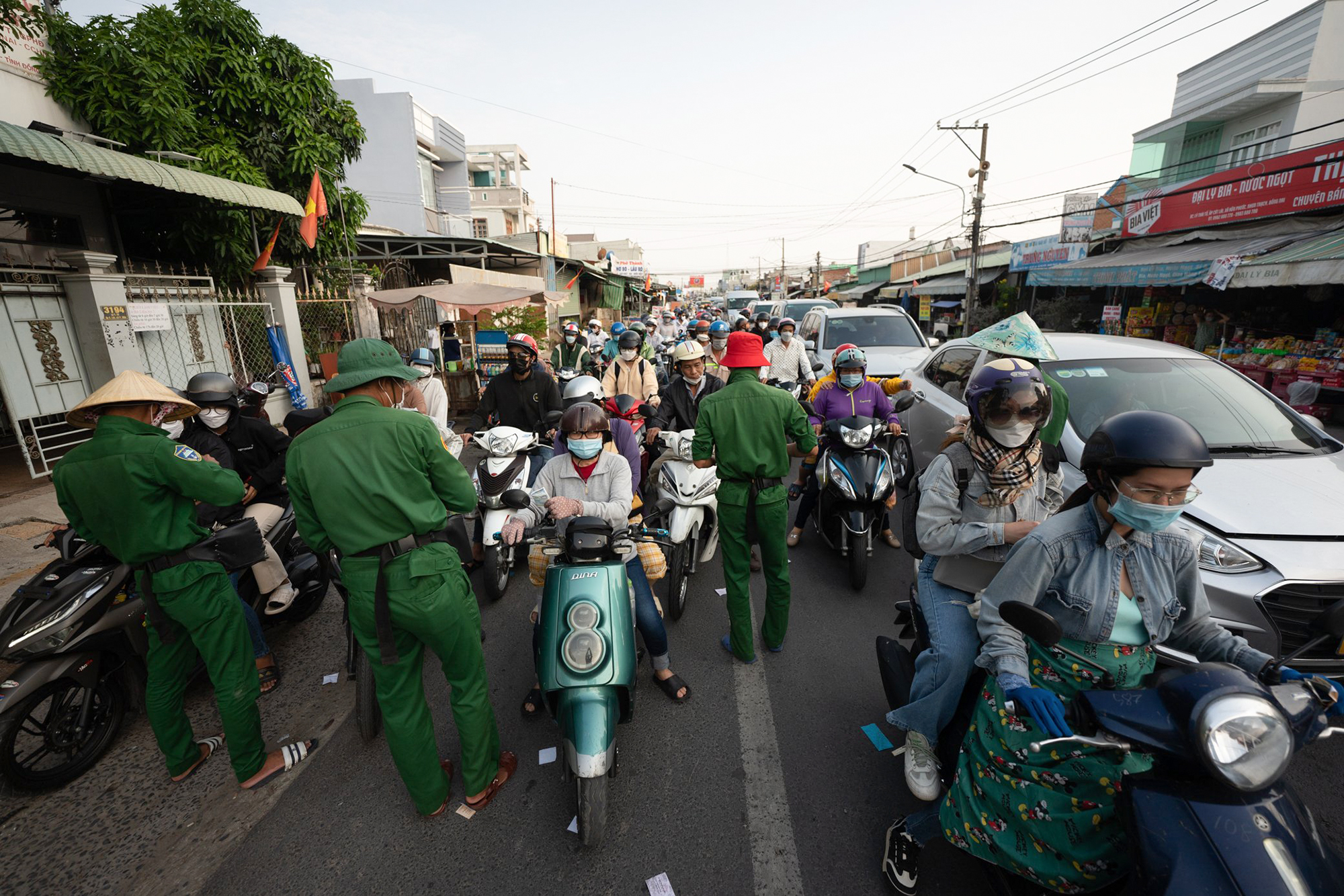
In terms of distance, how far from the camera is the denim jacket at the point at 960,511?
7.86ft

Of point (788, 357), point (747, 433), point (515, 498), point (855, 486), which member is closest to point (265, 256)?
point (788, 357)

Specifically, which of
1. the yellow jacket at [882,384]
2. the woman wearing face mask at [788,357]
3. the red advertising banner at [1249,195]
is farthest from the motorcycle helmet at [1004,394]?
the red advertising banner at [1249,195]

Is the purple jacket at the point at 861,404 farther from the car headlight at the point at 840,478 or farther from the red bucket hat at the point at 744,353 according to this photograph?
the red bucket hat at the point at 744,353

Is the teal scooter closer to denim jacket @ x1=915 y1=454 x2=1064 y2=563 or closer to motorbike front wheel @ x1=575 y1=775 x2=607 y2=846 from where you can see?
motorbike front wheel @ x1=575 y1=775 x2=607 y2=846

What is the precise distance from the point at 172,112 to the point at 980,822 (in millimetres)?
12060

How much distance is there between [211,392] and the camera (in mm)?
3834

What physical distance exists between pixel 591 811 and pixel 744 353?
8.30 ft

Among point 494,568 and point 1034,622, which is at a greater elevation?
point 1034,622

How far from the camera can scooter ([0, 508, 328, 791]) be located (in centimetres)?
270

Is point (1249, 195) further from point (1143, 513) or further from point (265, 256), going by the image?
point (265, 256)

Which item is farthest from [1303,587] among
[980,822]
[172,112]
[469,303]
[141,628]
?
[172,112]

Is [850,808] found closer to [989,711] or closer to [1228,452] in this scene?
[989,711]

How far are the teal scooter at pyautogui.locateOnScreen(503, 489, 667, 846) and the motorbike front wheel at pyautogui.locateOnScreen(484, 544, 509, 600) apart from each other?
1637 mm

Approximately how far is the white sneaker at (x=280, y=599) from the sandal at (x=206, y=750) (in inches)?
35.6
